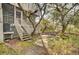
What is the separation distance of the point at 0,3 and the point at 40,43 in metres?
0.63

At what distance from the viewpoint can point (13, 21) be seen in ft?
7.60

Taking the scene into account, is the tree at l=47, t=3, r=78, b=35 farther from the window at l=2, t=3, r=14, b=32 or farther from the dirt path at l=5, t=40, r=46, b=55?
the window at l=2, t=3, r=14, b=32

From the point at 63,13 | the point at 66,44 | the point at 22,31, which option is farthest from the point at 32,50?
the point at 63,13

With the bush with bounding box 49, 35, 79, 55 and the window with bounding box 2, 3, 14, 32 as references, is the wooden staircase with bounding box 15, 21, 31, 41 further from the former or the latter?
the bush with bounding box 49, 35, 79, 55

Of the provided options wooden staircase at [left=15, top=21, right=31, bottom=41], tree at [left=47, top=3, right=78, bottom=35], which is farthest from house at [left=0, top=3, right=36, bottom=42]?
tree at [left=47, top=3, right=78, bottom=35]

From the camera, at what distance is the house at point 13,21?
7.55 feet

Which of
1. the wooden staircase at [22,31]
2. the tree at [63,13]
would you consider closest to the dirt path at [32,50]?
the wooden staircase at [22,31]

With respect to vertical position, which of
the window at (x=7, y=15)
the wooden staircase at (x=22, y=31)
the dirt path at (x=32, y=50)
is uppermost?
the window at (x=7, y=15)

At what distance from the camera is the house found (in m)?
2.30

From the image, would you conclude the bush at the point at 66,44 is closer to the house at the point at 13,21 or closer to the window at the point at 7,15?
the house at the point at 13,21

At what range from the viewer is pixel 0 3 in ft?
7.55

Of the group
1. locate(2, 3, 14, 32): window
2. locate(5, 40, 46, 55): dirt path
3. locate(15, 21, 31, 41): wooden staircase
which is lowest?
locate(5, 40, 46, 55): dirt path

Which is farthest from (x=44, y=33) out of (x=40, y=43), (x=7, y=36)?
(x=7, y=36)

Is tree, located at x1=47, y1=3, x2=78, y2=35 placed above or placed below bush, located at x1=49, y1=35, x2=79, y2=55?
above
